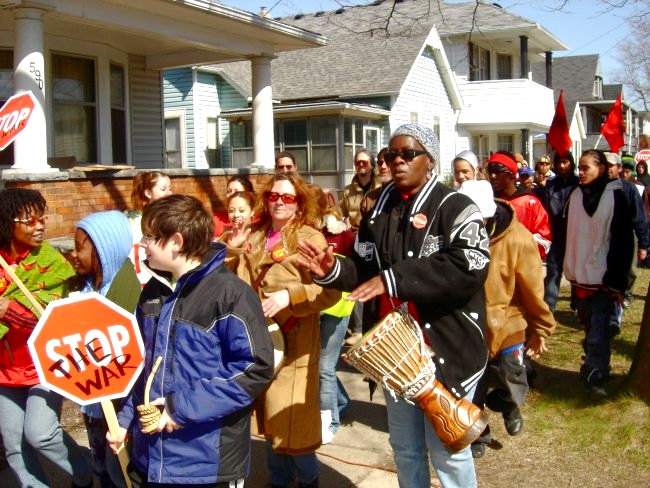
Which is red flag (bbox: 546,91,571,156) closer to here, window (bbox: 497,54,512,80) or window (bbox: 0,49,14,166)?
window (bbox: 0,49,14,166)

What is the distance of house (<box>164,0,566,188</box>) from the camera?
69.2ft

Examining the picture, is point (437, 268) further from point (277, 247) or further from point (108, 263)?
point (108, 263)

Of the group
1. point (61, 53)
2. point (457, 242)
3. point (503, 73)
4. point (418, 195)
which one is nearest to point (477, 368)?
point (457, 242)

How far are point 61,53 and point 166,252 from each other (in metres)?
8.37

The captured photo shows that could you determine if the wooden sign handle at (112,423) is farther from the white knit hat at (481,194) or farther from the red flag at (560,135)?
the red flag at (560,135)

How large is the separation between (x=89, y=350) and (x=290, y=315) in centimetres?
131

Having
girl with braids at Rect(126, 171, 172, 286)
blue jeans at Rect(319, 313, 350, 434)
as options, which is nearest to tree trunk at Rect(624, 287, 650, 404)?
blue jeans at Rect(319, 313, 350, 434)

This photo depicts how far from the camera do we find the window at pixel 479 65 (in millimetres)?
27047

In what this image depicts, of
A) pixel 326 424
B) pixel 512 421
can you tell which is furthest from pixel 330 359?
pixel 512 421

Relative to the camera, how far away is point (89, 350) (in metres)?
2.58

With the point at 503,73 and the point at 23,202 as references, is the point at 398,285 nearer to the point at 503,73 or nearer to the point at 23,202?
the point at 23,202

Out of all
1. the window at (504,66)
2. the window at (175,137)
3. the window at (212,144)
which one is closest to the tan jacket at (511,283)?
the window at (175,137)

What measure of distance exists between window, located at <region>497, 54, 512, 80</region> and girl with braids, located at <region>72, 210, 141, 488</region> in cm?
2730

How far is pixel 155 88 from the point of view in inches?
487
